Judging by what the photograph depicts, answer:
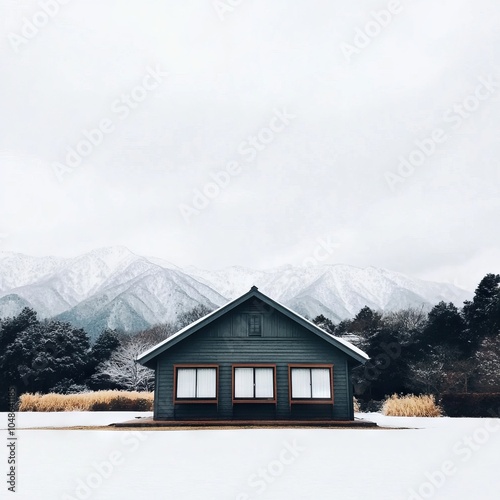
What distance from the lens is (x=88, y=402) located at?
3047cm

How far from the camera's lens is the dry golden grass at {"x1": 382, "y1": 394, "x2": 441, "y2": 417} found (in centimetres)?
2589

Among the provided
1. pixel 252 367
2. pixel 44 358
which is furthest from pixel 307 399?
pixel 44 358

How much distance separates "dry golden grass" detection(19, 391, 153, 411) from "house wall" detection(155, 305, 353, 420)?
10710mm

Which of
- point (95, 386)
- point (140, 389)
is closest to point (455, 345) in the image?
point (140, 389)

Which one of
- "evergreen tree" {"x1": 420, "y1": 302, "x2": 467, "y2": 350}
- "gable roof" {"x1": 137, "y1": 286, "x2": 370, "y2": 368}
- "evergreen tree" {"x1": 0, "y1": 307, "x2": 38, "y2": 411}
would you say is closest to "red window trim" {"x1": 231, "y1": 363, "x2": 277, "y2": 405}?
"gable roof" {"x1": 137, "y1": 286, "x2": 370, "y2": 368}

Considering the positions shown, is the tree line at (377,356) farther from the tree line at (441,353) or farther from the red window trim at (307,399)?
the red window trim at (307,399)

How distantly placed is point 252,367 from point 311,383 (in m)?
2.07

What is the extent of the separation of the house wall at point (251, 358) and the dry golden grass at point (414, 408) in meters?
6.20

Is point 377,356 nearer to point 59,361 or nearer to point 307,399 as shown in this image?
point 307,399

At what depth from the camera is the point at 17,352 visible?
40688 millimetres
